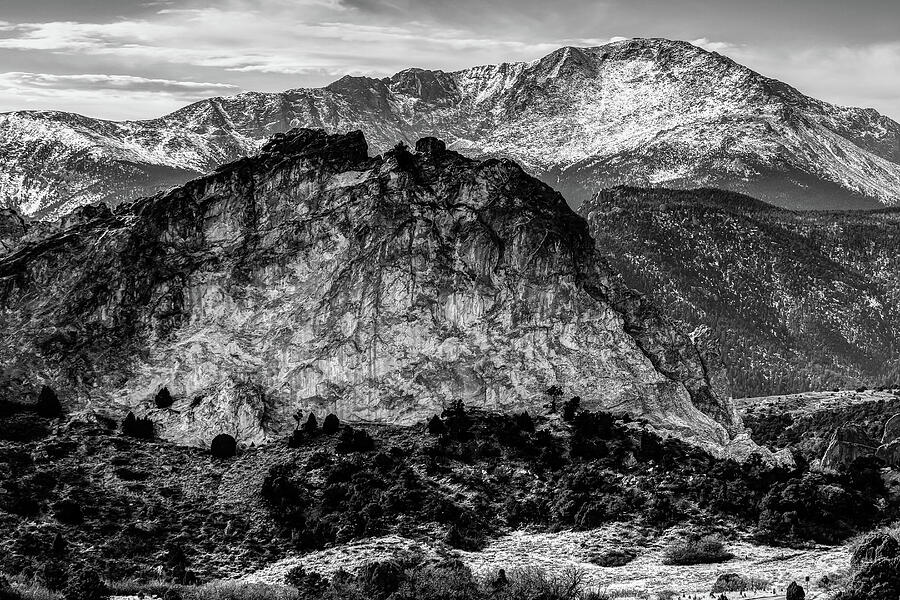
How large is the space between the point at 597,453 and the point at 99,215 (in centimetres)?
5390

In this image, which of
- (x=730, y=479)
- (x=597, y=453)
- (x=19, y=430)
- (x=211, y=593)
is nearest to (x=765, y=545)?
(x=730, y=479)

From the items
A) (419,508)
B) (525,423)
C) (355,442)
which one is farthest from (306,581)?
(525,423)

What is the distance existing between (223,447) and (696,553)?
38018 mm

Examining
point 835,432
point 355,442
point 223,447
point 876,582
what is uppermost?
point 876,582

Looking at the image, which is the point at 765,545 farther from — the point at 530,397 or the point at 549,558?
the point at 530,397

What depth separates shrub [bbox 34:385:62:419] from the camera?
88.3 meters

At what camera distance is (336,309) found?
96125 mm

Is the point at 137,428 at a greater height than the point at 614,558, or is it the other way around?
the point at 137,428

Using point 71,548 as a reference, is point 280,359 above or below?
above

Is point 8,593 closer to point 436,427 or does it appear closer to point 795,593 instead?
point 795,593

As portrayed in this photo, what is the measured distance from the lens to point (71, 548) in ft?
223

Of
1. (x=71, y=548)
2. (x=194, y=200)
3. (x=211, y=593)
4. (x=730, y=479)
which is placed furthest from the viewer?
(x=194, y=200)

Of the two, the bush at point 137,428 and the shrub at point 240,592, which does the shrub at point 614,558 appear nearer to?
the shrub at point 240,592

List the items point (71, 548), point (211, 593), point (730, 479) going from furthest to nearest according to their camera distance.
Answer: point (730, 479) → point (71, 548) → point (211, 593)
